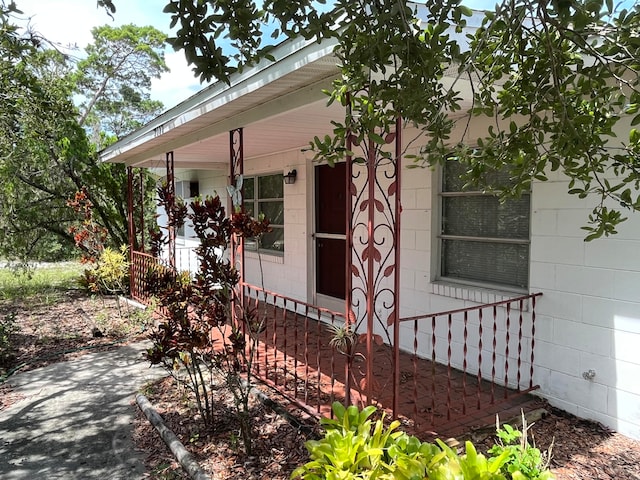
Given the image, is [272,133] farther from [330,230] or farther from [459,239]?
[459,239]

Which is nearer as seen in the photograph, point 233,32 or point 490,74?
point 233,32

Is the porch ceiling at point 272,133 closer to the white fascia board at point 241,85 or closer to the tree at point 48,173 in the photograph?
the white fascia board at point 241,85

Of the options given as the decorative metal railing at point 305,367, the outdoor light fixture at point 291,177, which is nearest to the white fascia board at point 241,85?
the decorative metal railing at point 305,367

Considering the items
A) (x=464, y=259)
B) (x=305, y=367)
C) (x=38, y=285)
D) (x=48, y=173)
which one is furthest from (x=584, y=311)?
(x=38, y=285)

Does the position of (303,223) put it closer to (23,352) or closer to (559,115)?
(23,352)

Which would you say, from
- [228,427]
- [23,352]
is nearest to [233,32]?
[228,427]

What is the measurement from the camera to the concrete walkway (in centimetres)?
313

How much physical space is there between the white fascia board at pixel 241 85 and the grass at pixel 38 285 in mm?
4833

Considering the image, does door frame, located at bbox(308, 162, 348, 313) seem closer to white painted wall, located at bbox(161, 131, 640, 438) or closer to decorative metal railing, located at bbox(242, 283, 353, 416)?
decorative metal railing, located at bbox(242, 283, 353, 416)

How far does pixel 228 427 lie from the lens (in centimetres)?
349

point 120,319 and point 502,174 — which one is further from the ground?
point 502,174

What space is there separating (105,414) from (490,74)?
13.2ft

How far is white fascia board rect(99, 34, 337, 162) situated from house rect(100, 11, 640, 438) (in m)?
0.01

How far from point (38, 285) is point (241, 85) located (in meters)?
9.59
